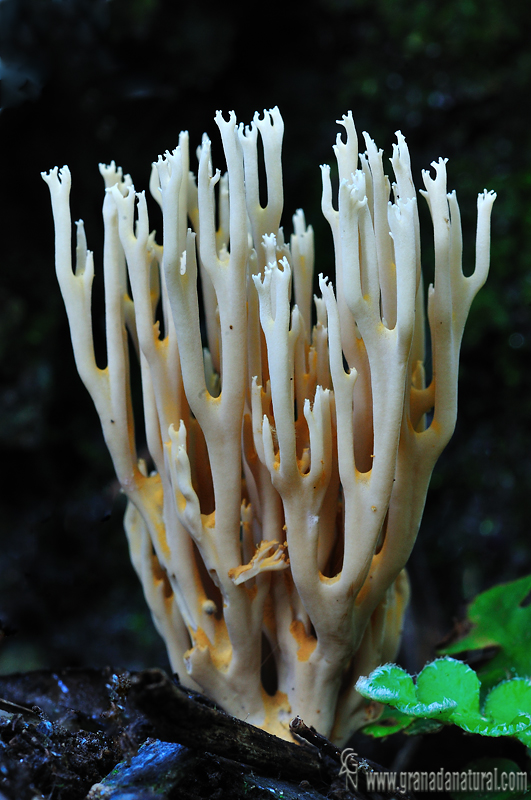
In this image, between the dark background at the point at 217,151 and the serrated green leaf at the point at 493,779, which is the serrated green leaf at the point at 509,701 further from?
the dark background at the point at 217,151

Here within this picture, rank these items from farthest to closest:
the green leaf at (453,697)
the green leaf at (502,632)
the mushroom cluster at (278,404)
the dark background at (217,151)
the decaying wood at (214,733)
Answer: the dark background at (217,151)
the green leaf at (502,632)
the mushroom cluster at (278,404)
the green leaf at (453,697)
the decaying wood at (214,733)

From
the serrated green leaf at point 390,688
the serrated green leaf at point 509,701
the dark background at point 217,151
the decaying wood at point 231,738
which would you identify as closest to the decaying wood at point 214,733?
the decaying wood at point 231,738

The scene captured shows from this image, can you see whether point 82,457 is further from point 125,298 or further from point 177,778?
point 177,778

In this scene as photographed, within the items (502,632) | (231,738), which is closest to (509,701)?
(502,632)

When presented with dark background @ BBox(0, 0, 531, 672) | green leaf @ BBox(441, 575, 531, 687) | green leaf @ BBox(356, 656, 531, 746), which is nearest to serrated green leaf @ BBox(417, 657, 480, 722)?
green leaf @ BBox(356, 656, 531, 746)

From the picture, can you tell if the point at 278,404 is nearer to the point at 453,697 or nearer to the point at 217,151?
the point at 453,697

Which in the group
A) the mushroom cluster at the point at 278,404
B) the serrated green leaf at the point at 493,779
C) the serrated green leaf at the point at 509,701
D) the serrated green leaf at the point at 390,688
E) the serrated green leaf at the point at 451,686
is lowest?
the serrated green leaf at the point at 493,779
